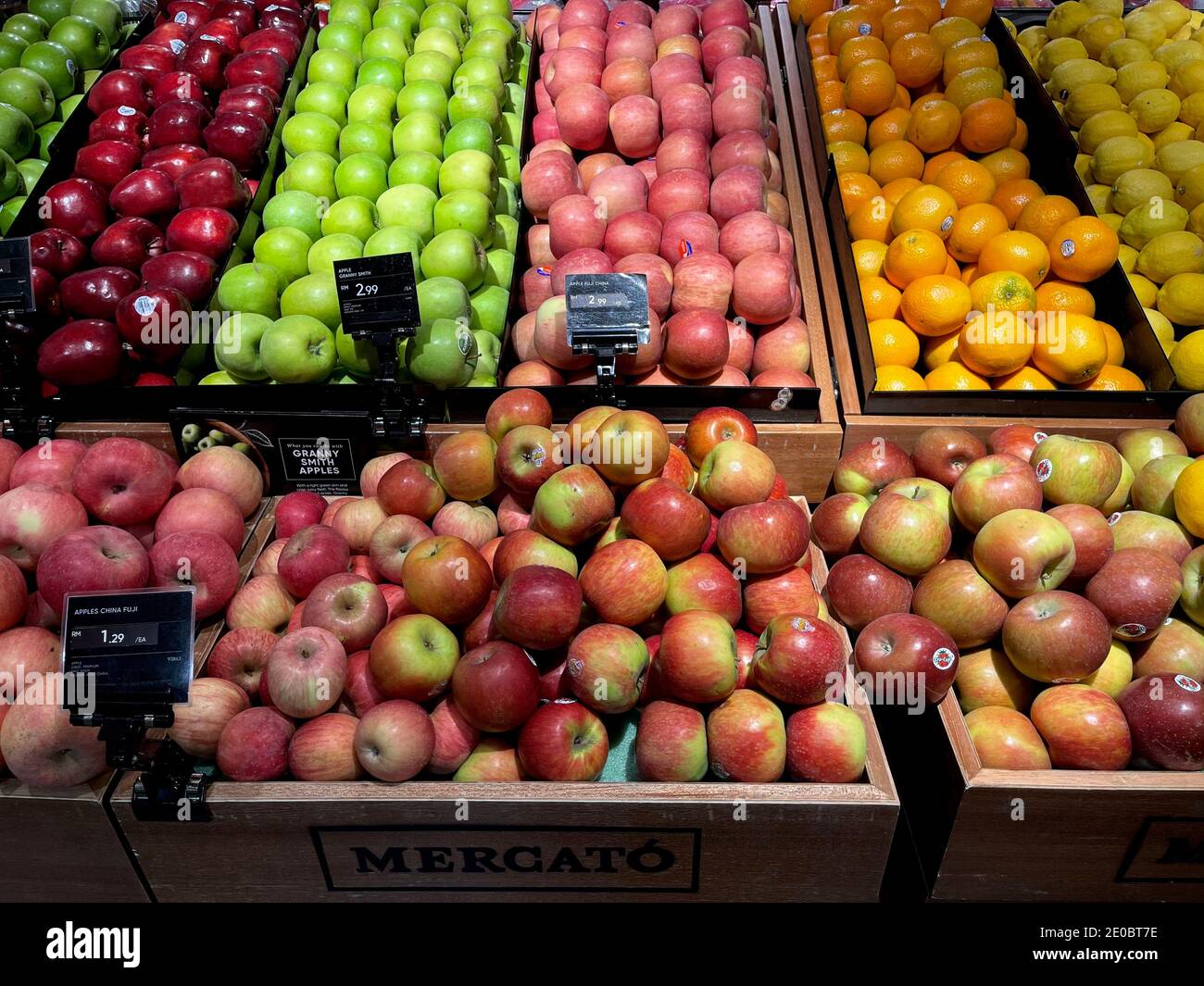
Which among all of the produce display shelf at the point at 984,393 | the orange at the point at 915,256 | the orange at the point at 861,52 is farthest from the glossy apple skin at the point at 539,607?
the orange at the point at 861,52

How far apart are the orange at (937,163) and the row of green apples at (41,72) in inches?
118

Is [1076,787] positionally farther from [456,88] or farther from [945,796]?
[456,88]

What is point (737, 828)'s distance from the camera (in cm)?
139

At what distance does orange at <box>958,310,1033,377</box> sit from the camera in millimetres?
2107

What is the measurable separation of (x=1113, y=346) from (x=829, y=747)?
1583 mm

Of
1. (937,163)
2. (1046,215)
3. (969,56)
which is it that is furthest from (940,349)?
(969,56)

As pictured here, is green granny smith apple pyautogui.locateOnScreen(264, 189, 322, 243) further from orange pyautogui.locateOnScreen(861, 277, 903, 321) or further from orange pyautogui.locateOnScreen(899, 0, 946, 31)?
orange pyautogui.locateOnScreen(899, 0, 946, 31)

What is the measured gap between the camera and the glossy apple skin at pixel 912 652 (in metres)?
1.43

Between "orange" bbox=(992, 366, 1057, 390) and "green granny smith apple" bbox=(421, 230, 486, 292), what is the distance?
58.8 inches

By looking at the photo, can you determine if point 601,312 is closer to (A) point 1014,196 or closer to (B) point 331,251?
(B) point 331,251

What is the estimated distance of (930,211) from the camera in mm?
2383

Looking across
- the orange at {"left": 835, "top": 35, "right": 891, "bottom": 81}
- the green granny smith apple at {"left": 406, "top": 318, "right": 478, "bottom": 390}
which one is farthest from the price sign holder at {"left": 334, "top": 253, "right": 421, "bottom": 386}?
the orange at {"left": 835, "top": 35, "right": 891, "bottom": 81}
